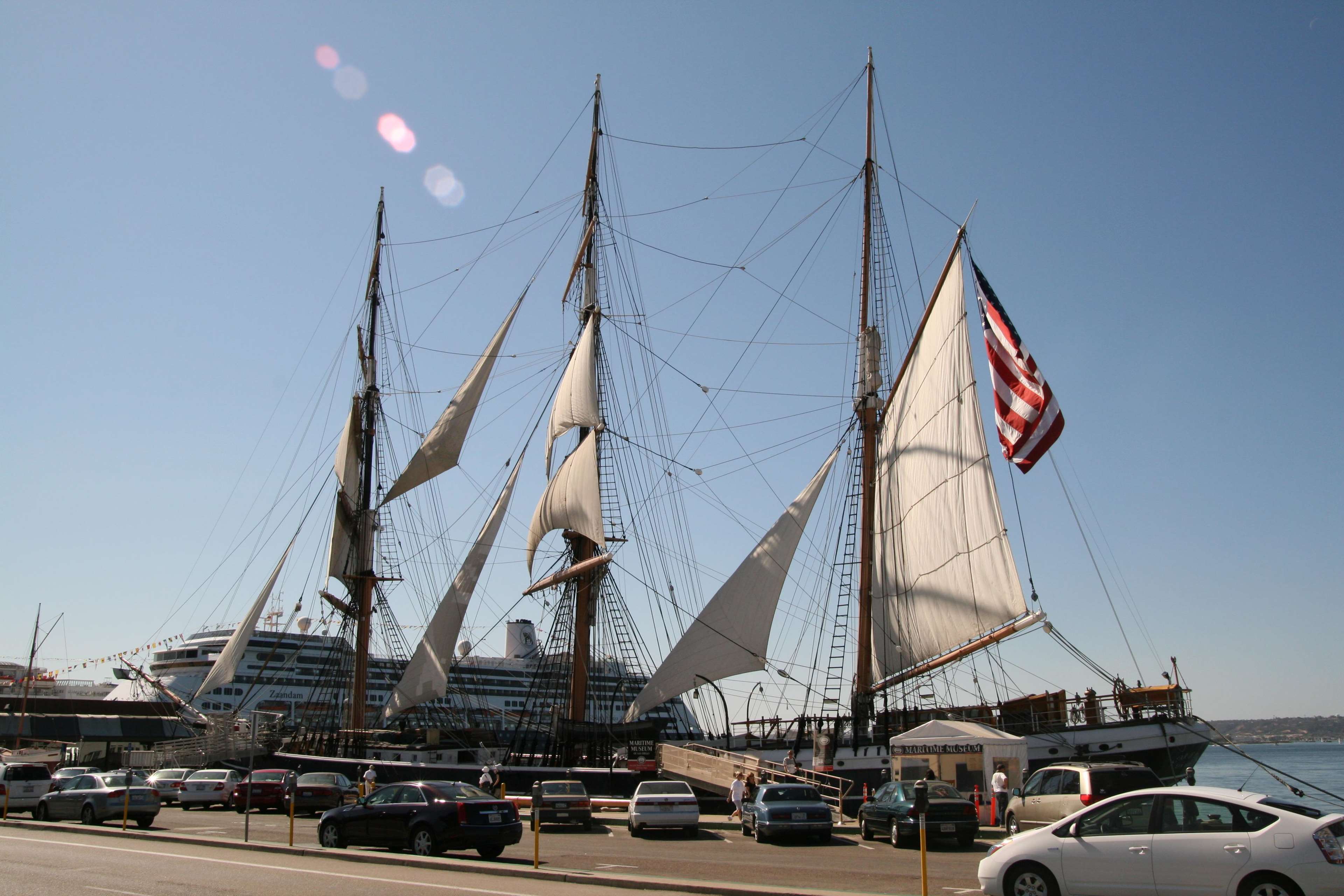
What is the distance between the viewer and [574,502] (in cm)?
3869

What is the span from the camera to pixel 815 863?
50.2 ft

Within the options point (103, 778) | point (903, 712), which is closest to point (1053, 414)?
point (903, 712)

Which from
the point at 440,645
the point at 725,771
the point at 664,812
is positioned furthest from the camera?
the point at 440,645

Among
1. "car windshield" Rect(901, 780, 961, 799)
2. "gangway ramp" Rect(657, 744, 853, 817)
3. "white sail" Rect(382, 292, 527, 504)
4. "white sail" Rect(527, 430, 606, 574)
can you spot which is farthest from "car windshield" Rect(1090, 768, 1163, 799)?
"white sail" Rect(382, 292, 527, 504)

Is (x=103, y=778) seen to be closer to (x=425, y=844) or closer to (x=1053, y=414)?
(x=425, y=844)

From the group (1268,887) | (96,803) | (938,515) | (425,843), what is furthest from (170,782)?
(1268,887)

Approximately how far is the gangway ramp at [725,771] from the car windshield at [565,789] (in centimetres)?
472

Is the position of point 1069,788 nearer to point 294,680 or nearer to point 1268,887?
point 1268,887

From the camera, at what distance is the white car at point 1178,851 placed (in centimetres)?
916

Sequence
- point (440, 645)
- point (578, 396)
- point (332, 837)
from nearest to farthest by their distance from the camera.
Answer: point (332, 837) → point (440, 645) → point (578, 396)

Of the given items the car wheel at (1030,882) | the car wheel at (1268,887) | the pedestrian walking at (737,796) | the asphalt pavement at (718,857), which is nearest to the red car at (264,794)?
the asphalt pavement at (718,857)

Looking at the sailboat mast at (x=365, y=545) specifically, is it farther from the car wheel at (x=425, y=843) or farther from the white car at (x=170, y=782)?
the car wheel at (x=425, y=843)

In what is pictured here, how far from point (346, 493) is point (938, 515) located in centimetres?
2928

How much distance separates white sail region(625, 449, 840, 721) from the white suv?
15.8 m
